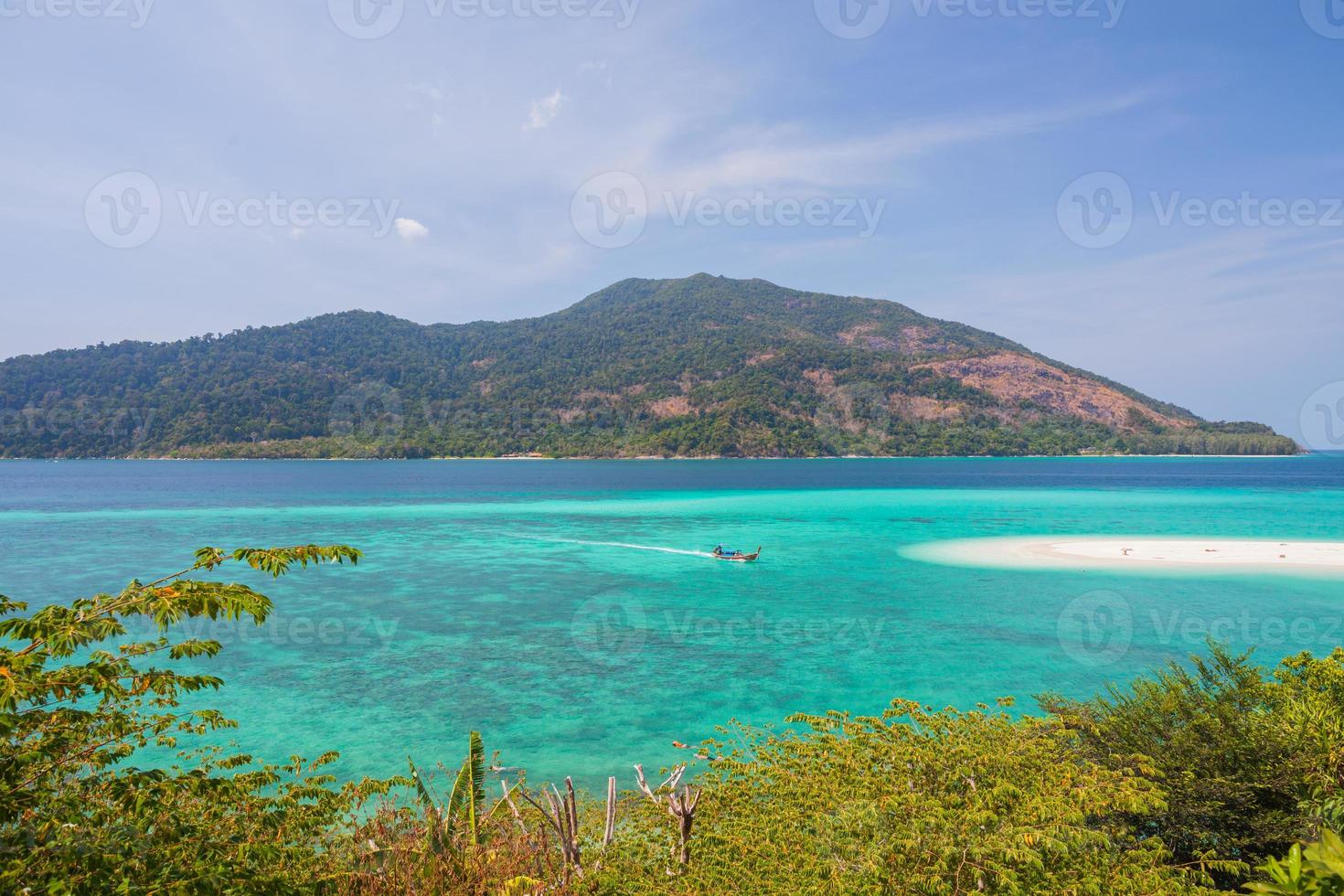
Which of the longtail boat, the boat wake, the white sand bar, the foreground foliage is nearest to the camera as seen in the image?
the foreground foliage

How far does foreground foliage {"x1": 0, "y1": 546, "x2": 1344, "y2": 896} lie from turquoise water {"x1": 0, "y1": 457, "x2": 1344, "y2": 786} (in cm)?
763

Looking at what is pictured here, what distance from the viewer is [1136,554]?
4125 centimetres

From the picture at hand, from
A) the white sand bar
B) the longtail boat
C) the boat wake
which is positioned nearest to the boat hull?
the longtail boat

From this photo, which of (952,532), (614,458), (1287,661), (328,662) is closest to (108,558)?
(328,662)

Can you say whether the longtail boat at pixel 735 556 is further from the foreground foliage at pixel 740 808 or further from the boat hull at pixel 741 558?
the foreground foliage at pixel 740 808

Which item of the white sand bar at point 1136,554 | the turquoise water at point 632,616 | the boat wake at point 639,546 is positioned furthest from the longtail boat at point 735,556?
the white sand bar at point 1136,554

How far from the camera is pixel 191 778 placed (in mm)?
5383

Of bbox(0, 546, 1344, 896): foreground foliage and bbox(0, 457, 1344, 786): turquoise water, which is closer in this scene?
bbox(0, 546, 1344, 896): foreground foliage

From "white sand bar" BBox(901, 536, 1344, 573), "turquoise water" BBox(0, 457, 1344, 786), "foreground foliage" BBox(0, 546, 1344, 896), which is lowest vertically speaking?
"turquoise water" BBox(0, 457, 1344, 786)

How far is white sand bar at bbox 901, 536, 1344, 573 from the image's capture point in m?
37.8

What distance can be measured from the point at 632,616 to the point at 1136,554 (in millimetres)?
32170

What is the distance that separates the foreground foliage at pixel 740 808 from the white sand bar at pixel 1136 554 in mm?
31594

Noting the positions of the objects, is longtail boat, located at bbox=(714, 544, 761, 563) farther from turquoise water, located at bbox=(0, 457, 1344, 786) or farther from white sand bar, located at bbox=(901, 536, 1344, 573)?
white sand bar, located at bbox=(901, 536, 1344, 573)

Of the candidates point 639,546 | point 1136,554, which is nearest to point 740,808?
point 639,546
